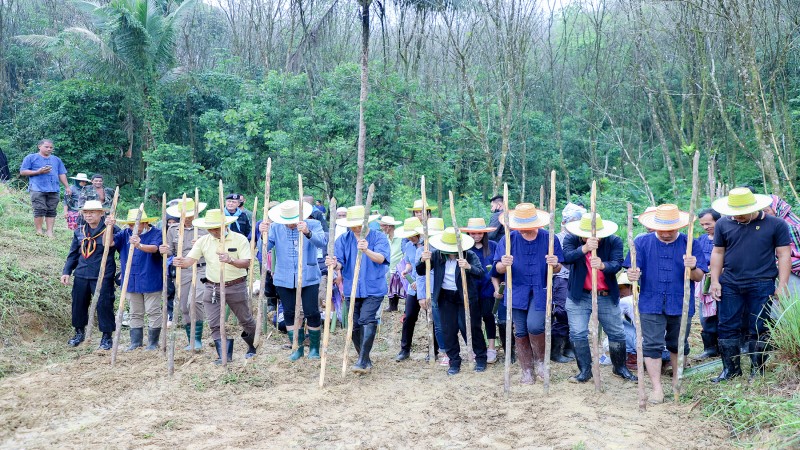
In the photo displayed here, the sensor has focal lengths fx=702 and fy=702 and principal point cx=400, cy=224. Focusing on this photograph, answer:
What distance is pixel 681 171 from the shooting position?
20438mm

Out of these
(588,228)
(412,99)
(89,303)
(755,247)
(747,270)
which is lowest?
(89,303)

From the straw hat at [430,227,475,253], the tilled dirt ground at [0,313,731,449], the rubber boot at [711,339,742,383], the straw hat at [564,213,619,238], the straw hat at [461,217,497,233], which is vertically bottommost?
the tilled dirt ground at [0,313,731,449]

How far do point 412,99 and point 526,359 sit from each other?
1025cm

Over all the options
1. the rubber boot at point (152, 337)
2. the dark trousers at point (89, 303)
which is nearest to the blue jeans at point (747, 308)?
the rubber boot at point (152, 337)

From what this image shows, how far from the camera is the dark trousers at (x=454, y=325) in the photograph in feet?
24.6

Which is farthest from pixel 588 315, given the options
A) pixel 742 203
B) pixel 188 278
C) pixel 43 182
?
pixel 43 182

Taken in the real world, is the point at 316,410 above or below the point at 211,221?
below

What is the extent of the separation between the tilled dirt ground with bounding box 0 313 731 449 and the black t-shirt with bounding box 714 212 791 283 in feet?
4.23

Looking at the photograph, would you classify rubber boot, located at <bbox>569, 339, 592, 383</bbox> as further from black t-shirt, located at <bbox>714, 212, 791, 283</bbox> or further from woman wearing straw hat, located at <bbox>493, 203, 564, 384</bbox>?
black t-shirt, located at <bbox>714, 212, 791, 283</bbox>

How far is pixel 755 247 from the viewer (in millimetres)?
6117

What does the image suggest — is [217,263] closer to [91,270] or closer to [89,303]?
[91,270]

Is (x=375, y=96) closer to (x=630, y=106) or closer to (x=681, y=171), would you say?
(x=681, y=171)

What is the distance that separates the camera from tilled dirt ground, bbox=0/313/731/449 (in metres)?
5.53

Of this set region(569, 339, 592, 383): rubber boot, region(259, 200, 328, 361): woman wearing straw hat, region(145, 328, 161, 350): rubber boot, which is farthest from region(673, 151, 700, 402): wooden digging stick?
region(145, 328, 161, 350): rubber boot
